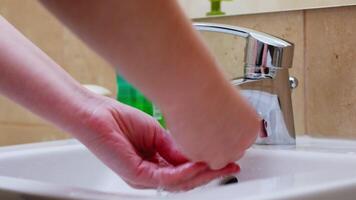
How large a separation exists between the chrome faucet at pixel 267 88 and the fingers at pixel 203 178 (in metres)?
0.22

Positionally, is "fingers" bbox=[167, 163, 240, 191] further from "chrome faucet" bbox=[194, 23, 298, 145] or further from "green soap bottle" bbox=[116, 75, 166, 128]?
"green soap bottle" bbox=[116, 75, 166, 128]

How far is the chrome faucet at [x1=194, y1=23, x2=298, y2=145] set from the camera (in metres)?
0.63

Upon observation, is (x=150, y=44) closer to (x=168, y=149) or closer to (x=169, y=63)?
(x=169, y=63)

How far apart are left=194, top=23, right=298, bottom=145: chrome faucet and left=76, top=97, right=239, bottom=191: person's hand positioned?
0.18 metres

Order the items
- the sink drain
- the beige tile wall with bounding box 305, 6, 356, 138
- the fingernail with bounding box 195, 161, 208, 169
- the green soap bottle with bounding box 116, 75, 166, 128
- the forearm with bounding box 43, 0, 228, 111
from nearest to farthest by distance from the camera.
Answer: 1. the forearm with bounding box 43, 0, 228, 111
2. the fingernail with bounding box 195, 161, 208, 169
3. the sink drain
4. the beige tile wall with bounding box 305, 6, 356, 138
5. the green soap bottle with bounding box 116, 75, 166, 128

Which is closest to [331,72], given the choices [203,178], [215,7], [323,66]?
[323,66]

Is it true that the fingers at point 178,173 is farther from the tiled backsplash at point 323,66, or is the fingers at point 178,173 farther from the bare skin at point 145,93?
the tiled backsplash at point 323,66

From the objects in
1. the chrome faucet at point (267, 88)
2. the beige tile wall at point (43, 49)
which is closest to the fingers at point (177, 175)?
the chrome faucet at point (267, 88)

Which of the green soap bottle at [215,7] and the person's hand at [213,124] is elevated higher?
the green soap bottle at [215,7]

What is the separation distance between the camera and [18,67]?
436 mm

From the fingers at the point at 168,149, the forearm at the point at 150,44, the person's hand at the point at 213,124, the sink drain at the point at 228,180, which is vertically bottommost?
the sink drain at the point at 228,180

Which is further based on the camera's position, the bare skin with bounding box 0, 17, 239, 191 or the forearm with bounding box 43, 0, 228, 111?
the bare skin with bounding box 0, 17, 239, 191

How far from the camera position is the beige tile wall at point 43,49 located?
0.94m

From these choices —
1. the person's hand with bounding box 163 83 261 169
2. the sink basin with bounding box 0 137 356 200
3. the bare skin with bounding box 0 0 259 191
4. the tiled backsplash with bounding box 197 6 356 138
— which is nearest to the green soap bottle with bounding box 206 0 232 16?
the tiled backsplash with bounding box 197 6 356 138
